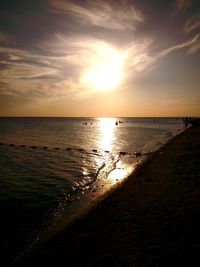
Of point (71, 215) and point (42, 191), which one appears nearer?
point (71, 215)

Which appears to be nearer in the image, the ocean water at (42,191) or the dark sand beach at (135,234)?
the dark sand beach at (135,234)

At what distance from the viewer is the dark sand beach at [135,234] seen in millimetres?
7074

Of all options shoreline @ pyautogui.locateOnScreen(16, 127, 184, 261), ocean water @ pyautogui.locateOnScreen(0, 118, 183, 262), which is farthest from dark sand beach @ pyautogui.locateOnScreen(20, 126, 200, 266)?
ocean water @ pyautogui.locateOnScreen(0, 118, 183, 262)

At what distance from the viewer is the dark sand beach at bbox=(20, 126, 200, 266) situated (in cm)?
707

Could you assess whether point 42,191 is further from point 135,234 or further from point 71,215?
point 135,234

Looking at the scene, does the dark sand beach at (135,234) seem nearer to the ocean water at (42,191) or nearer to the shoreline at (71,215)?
the shoreline at (71,215)

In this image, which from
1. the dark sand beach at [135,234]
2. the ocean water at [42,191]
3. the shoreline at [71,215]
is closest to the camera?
the dark sand beach at [135,234]

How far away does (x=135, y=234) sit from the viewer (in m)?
8.54

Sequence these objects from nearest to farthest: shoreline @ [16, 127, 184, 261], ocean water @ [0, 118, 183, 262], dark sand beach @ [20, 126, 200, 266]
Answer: dark sand beach @ [20, 126, 200, 266], shoreline @ [16, 127, 184, 261], ocean water @ [0, 118, 183, 262]

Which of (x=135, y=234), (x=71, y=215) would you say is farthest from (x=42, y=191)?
(x=135, y=234)

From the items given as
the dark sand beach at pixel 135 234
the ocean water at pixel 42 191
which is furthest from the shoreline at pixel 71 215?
the dark sand beach at pixel 135 234

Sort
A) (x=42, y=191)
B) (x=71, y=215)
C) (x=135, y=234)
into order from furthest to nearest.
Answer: (x=42, y=191) → (x=71, y=215) → (x=135, y=234)

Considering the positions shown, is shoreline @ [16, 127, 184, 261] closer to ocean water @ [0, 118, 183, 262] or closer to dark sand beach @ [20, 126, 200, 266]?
ocean water @ [0, 118, 183, 262]

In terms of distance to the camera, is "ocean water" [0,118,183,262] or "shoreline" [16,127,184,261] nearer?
"shoreline" [16,127,184,261]
